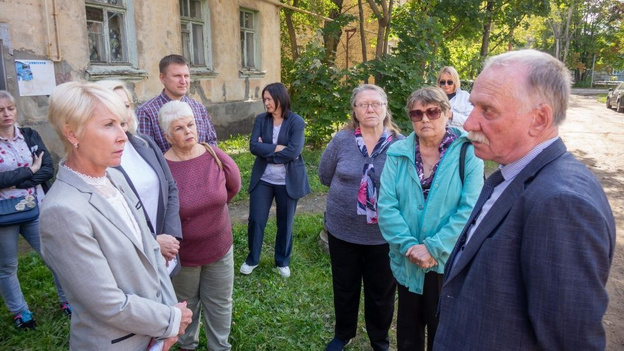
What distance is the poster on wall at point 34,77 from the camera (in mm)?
6273

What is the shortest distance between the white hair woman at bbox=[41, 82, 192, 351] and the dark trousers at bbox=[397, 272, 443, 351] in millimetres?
1410

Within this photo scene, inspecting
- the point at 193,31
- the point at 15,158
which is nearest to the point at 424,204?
the point at 15,158

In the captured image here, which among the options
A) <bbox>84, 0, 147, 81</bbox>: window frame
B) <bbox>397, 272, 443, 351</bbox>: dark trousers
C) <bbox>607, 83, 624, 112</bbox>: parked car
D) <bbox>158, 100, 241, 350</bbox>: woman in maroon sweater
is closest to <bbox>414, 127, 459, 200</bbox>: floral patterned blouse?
<bbox>397, 272, 443, 351</bbox>: dark trousers

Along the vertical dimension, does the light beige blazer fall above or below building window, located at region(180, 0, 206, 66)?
below

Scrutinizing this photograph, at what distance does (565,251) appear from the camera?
1.18m

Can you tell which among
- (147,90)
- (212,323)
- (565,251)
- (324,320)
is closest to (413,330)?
(324,320)

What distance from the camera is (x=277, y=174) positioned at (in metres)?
4.26

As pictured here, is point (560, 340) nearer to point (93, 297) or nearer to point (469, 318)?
point (469, 318)

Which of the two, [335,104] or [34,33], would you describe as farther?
[335,104]

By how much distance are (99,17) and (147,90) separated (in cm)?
155

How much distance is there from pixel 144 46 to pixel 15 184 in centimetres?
602

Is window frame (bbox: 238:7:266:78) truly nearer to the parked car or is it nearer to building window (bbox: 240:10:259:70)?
building window (bbox: 240:10:259:70)

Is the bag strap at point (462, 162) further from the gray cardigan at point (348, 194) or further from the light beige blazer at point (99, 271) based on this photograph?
the light beige blazer at point (99, 271)

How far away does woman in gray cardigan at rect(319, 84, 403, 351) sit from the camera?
2.98 meters
